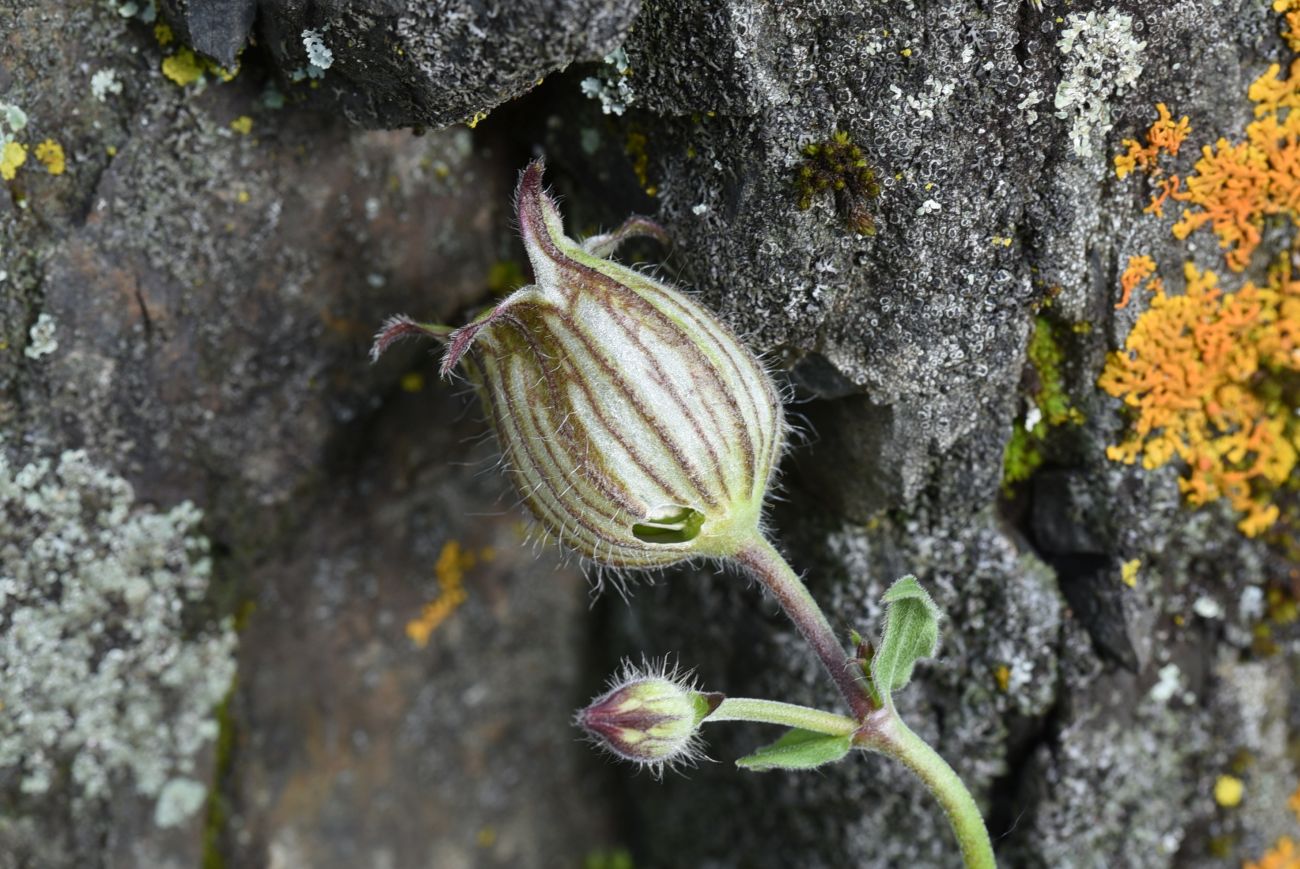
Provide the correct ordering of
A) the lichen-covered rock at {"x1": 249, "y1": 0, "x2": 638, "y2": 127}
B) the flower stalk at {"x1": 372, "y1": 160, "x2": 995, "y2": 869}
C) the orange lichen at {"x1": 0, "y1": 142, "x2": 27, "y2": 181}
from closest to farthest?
the lichen-covered rock at {"x1": 249, "y1": 0, "x2": 638, "y2": 127} → the flower stalk at {"x1": 372, "y1": 160, "x2": 995, "y2": 869} → the orange lichen at {"x1": 0, "y1": 142, "x2": 27, "y2": 181}

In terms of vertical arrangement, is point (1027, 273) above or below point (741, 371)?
above

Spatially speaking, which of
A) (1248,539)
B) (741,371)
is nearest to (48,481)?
(741,371)

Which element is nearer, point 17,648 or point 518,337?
point 518,337

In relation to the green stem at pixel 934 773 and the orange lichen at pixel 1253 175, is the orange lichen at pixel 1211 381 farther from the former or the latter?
the green stem at pixel 934 773

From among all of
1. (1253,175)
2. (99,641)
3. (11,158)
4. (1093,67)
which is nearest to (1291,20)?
(1253,175)

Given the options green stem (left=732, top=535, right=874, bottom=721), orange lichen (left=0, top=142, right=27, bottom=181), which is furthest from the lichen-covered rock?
green stem (left=732, top=535, right=874, bottom=721)

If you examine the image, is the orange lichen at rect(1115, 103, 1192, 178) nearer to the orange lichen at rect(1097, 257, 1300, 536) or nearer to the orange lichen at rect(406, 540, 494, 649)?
the orange lichen at rect(1097, 257, 1300, 536)

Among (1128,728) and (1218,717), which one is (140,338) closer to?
(1128,728)
